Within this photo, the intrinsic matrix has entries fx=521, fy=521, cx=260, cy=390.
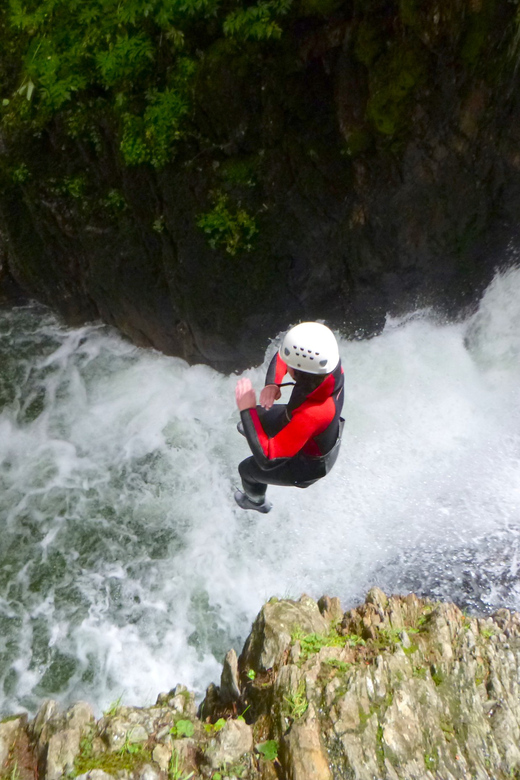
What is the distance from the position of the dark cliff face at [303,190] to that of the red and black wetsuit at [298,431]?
259 centimetres

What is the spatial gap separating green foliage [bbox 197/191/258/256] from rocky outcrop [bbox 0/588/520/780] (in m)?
3.69

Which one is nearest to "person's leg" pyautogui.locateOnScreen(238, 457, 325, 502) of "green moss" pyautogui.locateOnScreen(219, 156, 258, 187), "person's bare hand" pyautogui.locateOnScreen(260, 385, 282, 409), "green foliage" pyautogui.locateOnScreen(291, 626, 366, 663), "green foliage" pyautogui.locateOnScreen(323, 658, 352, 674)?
"person's bare hand" pyautogui.locateOnScreen(260, 385, 282, 409)

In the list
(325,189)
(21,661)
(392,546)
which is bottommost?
(392,546)

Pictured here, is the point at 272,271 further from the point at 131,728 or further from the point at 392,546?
the point at 131,728

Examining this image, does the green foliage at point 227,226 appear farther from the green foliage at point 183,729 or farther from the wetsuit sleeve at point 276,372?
the green foliage at point 183,729

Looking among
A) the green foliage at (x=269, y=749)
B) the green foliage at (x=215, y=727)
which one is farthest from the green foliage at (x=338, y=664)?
the green foliage at (x=215, y=727)

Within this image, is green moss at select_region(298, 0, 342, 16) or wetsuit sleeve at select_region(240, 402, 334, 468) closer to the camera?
wetsuit sleeve at select_region(240, 402, 334, 468)

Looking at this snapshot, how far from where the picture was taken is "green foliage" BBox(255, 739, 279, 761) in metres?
2.68

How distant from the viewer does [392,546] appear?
4961 millimetres

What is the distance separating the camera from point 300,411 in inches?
119

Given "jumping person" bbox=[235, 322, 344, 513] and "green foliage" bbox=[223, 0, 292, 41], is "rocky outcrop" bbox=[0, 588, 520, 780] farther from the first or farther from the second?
"green foliage" bbox=[223, 0, 292, 41]

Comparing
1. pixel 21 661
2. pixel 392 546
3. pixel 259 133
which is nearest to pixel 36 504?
pixel 21 661

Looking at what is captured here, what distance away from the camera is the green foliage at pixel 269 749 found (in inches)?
105

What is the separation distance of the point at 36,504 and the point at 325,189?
4.57 meters
